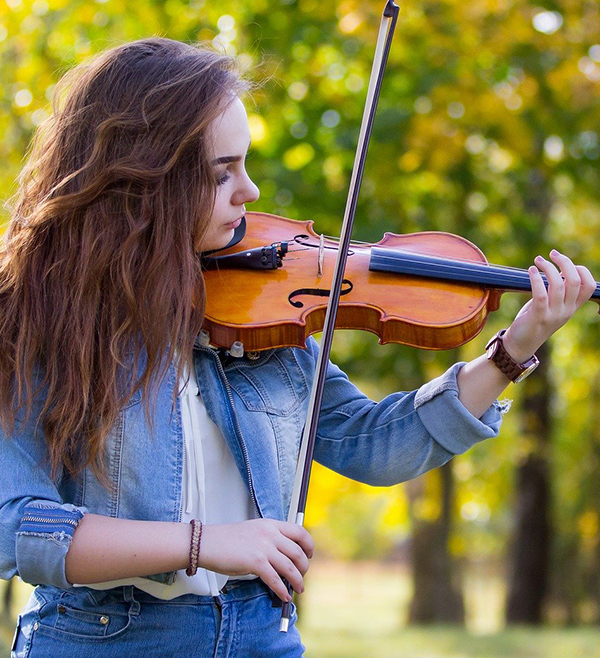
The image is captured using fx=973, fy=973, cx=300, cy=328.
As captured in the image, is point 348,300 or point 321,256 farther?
point 321,256

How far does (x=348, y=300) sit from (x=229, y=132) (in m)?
0.47

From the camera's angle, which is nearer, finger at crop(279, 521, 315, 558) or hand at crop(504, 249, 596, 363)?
finger at crop(279, 521, 315, 558)

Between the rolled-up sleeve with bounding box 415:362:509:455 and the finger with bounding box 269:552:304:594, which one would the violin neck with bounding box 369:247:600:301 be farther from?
the finger with bounding box 269:552:304:594

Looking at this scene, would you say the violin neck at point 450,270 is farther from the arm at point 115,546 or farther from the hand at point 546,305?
A: the arm at point 115,546

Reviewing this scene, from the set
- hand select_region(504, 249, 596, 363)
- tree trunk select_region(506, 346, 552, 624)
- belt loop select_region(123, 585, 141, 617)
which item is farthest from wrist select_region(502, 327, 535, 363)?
tree trunk select_region(506, 346, 552, 624)

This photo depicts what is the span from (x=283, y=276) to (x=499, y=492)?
43.0 feet

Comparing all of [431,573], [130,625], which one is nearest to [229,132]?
[130,625]

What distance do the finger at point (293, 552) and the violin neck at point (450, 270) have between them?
2.50 ft

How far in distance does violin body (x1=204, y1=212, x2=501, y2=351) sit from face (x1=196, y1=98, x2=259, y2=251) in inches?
6.9

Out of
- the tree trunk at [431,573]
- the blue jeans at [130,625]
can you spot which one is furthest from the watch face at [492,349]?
the tree trunk at [431,573]

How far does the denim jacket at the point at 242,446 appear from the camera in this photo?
1562 millimetres

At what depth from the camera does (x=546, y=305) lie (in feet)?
6.02

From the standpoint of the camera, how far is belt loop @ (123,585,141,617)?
5.62 feet

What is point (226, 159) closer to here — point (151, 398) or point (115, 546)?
point (151, 398)
